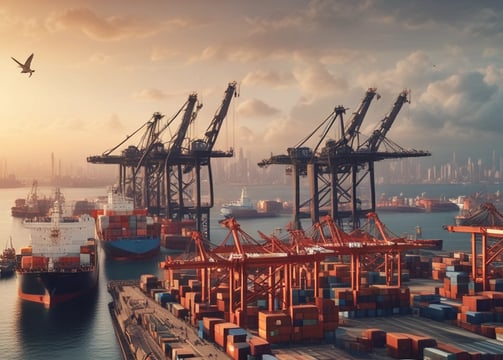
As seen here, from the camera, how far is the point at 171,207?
110 metres

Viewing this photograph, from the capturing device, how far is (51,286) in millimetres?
53125

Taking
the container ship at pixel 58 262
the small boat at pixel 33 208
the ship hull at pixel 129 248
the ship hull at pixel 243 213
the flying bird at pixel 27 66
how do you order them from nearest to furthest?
the flying bird at pixel 27 66 < the container ship at pixel 58 262 < the ship hull at pixel 129 248 < the small boat at pixel 33 208 < the ship hull at pixel 243 213

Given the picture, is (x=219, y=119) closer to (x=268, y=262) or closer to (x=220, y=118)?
(x=220, y=118)

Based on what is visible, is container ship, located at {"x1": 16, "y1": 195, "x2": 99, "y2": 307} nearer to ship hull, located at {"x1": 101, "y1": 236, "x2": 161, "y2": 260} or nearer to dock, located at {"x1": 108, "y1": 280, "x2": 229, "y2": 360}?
dock, located at {"x1": 108, "y1": 280, "x2": 229, "y2": 360}

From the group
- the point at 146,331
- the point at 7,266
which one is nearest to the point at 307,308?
the point at 146,331

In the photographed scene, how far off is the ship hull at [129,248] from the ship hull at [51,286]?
94.7ft

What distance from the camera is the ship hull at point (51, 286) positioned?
174 ft

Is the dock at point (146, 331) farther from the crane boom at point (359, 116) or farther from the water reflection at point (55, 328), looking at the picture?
the crane boom at point (359, 116)

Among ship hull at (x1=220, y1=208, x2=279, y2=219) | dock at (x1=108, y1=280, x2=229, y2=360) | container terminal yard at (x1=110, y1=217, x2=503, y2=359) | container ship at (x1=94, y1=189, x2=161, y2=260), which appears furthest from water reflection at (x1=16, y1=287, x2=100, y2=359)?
ship hull at (x1=220, y1=208, x2=279, y2=219)

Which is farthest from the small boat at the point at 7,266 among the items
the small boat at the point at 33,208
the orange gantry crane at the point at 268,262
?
the small boat at the point at 33,208

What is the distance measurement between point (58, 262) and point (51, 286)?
4.78 metres

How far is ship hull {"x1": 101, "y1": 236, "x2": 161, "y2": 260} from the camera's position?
85250mm

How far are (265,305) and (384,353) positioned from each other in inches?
528

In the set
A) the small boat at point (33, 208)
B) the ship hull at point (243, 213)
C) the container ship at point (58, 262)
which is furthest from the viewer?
the ship hull at point (243, 213)
